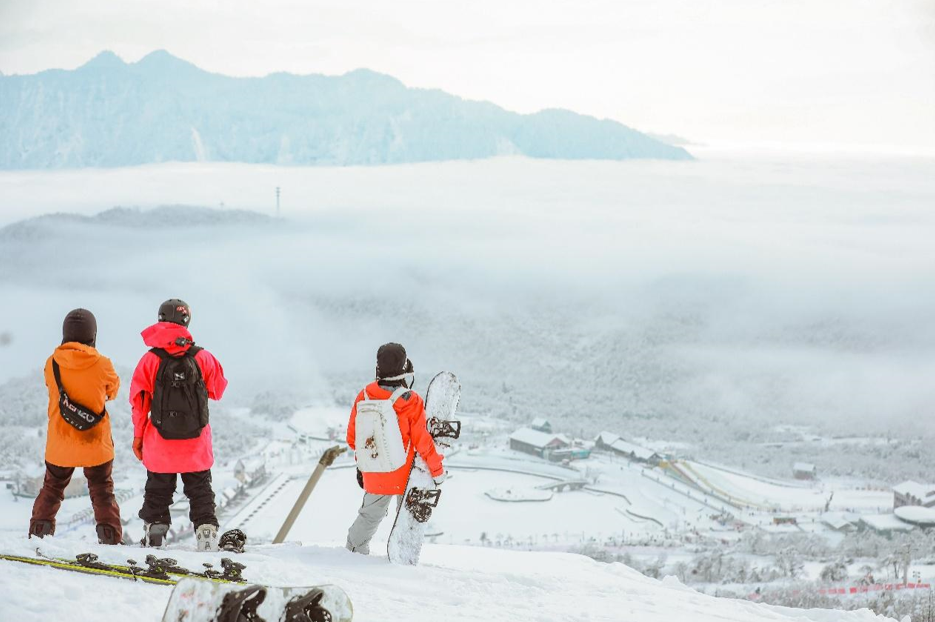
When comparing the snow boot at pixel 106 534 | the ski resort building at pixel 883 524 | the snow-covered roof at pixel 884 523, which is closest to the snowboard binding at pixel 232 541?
the snow boot at pixel 106 534

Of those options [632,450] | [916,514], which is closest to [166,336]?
[916,514]

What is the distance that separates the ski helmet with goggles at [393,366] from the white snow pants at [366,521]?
687mm

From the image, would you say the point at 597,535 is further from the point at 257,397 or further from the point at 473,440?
the point at 257,397

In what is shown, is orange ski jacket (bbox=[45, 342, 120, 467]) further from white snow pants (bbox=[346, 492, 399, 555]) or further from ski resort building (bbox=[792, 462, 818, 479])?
ski resort building (bbox=[792, 462, 818, 479])

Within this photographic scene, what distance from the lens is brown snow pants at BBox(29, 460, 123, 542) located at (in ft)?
11.7

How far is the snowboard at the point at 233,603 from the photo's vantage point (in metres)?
2.11

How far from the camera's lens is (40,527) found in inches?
140

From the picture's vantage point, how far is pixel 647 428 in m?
69.6

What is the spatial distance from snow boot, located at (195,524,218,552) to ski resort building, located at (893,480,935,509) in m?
41.1

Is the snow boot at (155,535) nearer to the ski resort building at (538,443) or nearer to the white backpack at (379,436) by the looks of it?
the white backpack at (379,436)

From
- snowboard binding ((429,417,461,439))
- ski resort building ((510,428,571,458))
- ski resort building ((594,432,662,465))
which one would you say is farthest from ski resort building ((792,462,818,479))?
snowboard binding ((429,417,461,439))

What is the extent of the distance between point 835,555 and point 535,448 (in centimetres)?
1727

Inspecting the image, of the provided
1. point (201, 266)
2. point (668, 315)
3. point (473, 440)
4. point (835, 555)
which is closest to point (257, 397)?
point (473, 440)

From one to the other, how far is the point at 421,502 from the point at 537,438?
3883cm
